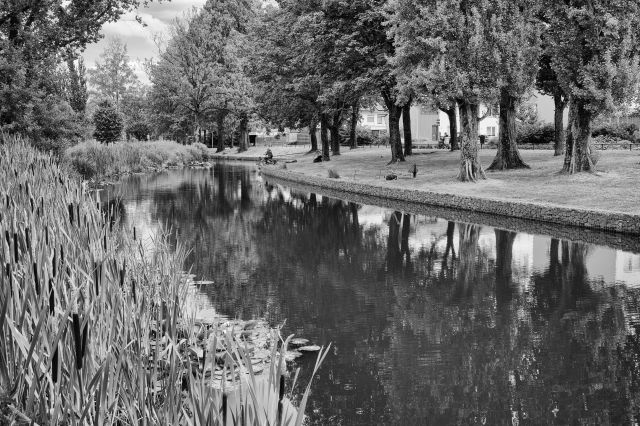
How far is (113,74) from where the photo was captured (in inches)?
4063

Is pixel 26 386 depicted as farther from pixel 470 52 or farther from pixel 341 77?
pixel 341 77

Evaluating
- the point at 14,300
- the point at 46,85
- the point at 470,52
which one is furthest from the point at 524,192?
the point at 14,300

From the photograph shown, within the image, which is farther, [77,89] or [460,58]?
[77,89]

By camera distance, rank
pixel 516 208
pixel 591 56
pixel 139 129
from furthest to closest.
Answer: pixel 139 129, pixel 591 56, pixel 516 208

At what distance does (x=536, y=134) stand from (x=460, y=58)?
30280 millimetres

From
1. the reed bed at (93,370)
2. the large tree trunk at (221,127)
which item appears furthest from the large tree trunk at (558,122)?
the large tree trunk at (221,127)

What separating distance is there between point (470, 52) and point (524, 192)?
7.30 m

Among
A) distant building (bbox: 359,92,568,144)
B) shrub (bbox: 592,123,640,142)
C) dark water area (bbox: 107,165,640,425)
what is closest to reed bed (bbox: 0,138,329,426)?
dark water area (bbox: 107,165,640,425)

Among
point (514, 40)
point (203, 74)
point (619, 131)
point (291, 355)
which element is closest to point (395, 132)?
point (514, 40)

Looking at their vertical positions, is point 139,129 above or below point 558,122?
above

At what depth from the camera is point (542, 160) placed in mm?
38906

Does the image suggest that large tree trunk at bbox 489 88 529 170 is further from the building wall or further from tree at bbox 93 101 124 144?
the building wall

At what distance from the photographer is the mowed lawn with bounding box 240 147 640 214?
23062 millimetres

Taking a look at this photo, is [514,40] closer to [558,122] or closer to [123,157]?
[558,122]
